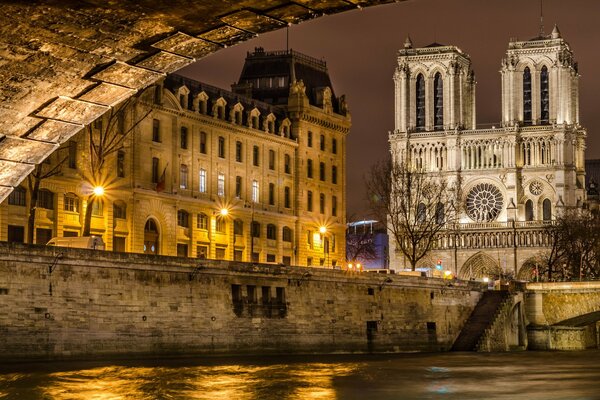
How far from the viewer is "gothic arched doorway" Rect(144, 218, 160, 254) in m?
77.2

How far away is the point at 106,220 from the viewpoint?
73.1m

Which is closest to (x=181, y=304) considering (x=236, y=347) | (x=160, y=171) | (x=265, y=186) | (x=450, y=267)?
(x=236, y=347)

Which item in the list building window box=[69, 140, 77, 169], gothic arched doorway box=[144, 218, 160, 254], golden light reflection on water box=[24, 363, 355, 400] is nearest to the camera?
golden light reflection on water box=[24, 363, 355, 400]

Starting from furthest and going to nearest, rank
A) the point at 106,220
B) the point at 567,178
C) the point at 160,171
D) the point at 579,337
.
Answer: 1. the point at 567,178
2. the point at 579,337
3. the point at 160,171
4. the point at 106,220

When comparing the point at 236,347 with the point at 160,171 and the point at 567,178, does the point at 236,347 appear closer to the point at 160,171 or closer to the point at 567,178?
the point at 160,171

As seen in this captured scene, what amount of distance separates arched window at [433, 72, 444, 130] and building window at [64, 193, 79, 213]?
100840mm

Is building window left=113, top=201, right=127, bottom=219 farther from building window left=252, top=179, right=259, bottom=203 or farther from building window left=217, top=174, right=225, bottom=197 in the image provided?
building window left=252, top=179, right=259, bottom=203

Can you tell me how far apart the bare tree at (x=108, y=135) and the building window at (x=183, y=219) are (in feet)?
26.6

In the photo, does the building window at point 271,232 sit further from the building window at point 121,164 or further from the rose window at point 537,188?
the rose window at point 537,188

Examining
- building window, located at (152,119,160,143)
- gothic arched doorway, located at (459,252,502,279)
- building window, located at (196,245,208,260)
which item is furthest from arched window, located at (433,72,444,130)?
building window, located at (152,119,160,143)

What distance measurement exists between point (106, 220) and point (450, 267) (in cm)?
9276

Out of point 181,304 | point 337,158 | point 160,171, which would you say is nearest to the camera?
point 181,304

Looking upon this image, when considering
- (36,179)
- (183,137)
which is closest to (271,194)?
(183,137)

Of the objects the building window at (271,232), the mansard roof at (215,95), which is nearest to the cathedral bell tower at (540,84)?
the mansard roof at (215,95)
